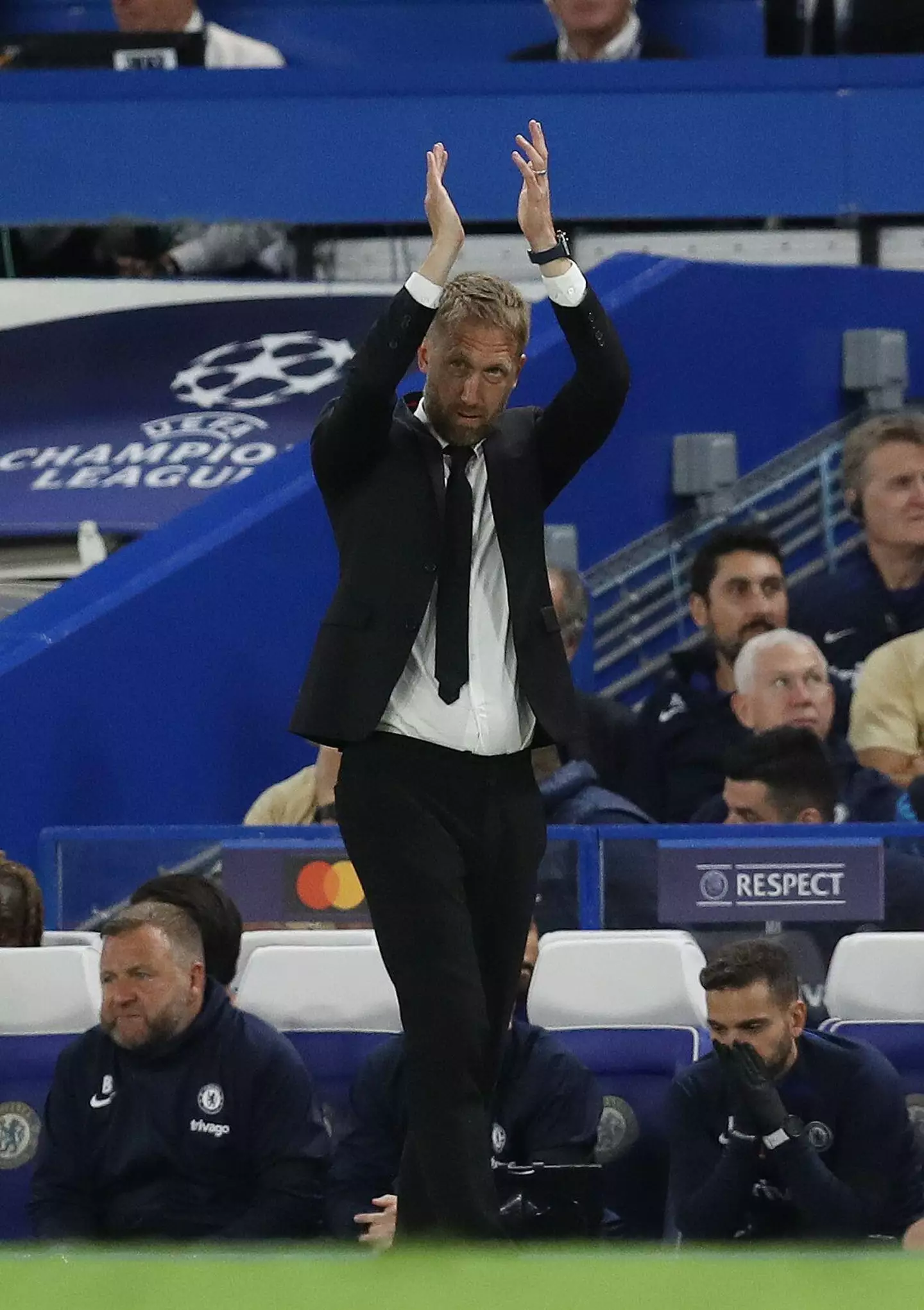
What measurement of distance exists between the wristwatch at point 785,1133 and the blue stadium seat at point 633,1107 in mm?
510

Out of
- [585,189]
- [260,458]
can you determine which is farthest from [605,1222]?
[585,189]

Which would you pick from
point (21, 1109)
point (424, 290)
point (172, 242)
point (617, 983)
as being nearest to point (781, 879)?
point (617, 983)

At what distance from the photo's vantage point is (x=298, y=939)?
→ 586 cm

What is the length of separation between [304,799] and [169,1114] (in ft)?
5.96

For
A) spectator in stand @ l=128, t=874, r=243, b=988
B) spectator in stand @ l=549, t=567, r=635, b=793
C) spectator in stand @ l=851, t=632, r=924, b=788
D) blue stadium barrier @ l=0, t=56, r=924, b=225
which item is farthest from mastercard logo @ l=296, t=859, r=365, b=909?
blue stadium barrier @ l=0, t=56, r=924, b=225

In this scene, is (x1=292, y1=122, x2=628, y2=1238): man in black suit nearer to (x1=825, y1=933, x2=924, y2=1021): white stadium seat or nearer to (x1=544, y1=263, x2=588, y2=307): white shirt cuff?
(x1=544, y1=263, x2=588, y2=307): white shirt cuff

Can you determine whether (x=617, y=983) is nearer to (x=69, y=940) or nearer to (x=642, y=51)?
(x=69, y=940)

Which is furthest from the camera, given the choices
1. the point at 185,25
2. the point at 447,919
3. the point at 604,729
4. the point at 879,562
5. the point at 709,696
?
the point at 185,25

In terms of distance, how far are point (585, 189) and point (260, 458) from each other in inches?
65.6

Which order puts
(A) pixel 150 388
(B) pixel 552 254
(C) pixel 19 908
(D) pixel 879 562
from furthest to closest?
(A) pixel 150 388
(D) pixel 879 562
(C) pixel 19 908
(B) pixel 552 254

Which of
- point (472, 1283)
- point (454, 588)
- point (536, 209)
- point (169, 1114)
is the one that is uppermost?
point (536, 209)

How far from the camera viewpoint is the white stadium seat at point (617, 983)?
539 centimetres

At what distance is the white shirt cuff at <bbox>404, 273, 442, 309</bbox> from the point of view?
12.2ft

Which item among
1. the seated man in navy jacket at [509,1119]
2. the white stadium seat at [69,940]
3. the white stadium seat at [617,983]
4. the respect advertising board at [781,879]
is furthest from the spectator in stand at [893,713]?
the white stadium seat at [69,940]
